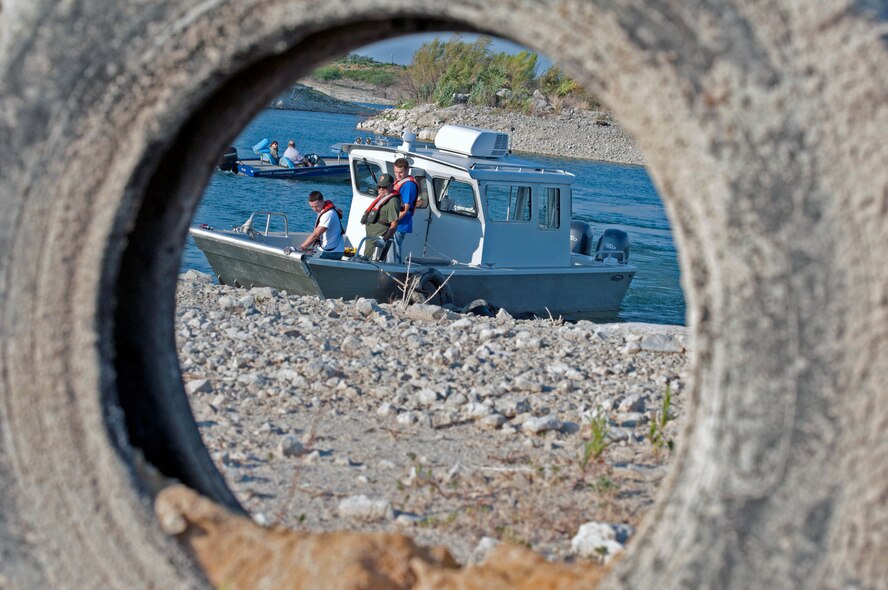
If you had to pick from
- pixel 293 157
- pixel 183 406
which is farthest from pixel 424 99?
pixel 183 406

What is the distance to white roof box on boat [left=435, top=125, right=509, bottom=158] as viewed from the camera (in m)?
15.0

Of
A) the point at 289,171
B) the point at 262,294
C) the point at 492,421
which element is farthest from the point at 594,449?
the point at 289,171

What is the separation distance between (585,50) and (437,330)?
703cm

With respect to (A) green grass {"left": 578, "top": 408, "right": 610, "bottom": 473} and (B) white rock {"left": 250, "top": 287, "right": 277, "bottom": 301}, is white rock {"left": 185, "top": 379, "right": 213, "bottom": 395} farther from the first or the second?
(B) white rock {"left": 250, "top": 287, "right": 277, "bottom": 301}

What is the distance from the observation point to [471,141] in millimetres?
14977

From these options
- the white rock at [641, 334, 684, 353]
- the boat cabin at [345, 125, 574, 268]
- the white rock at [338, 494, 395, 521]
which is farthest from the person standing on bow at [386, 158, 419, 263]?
the white rock at [338, 494, 395, 521]

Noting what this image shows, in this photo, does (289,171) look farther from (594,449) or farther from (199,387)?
(594,449)

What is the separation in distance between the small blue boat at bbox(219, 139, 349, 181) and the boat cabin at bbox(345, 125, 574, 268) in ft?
47.3

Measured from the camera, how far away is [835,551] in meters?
1.83

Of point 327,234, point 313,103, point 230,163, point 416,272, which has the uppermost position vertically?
point 313,103

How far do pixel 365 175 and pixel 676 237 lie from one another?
13698mm

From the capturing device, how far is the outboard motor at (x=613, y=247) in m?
17.6

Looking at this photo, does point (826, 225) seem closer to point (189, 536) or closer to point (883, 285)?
point (883, 285)

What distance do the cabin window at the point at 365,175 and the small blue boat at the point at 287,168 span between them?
14.1m
